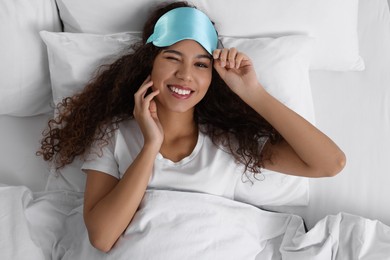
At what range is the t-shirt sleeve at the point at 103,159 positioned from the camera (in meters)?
1.33

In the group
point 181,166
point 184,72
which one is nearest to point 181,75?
point 184,72

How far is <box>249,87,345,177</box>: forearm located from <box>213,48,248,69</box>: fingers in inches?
4.2

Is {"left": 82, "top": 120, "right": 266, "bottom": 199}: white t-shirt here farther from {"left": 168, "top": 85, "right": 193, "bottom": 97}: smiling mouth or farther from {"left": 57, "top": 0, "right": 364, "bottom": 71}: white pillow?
{"left": 57, "top": 0, "right": 364, "bottom": 71}: white pillow

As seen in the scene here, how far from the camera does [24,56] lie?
1.54m

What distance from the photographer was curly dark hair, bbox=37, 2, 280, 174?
1.39m

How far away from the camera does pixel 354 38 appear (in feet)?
5.27

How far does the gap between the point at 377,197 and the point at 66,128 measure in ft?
2.89

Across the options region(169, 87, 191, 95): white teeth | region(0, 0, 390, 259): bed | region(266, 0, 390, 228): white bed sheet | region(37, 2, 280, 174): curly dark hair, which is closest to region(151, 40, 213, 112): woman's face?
region(169, 87, 191, 95): white teeth

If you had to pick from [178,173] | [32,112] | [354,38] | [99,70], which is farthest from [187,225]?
[354,38]

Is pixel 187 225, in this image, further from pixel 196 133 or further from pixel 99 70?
pixel 99 70

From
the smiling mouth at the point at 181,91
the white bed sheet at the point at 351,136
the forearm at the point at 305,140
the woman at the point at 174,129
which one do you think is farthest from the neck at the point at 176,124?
the white bed sheet at the point at 351,136

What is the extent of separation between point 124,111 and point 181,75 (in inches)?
10.5

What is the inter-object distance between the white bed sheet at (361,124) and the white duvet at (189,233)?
99 millimetres

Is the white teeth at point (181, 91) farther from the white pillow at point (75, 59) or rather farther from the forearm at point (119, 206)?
the white pillow at point (75, 59)
